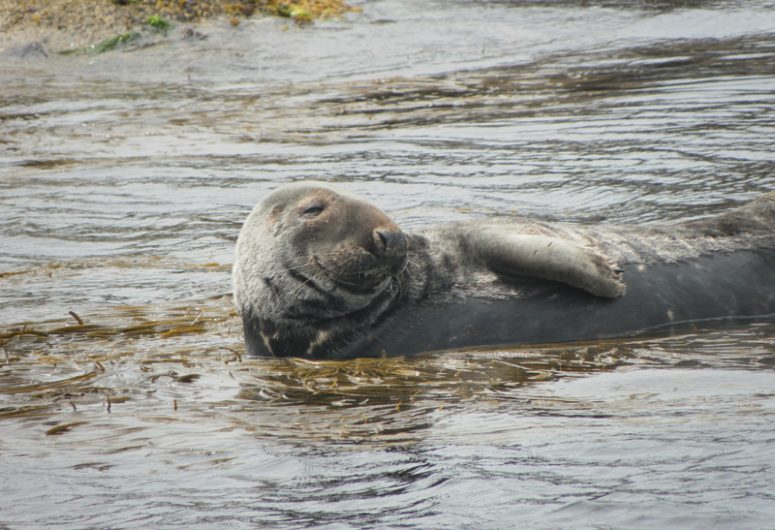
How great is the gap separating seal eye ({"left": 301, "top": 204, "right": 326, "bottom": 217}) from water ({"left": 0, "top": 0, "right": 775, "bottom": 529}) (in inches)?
29.5

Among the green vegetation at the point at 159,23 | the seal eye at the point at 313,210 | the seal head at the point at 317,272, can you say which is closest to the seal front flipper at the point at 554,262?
the seal head at the point at 317,272

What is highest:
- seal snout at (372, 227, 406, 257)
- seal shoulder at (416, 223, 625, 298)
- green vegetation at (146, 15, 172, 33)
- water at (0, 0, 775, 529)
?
green vegetation at (146, 15, 172, 33)

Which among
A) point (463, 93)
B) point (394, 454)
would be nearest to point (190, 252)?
point (394, 454)

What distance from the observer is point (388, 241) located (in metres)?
5.71

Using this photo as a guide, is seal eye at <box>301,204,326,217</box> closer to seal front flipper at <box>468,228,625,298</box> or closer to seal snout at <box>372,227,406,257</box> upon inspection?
seal snout at <box>372,227,406,257</box>

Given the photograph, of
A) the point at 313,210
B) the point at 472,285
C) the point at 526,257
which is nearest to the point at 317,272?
the point at 313,210

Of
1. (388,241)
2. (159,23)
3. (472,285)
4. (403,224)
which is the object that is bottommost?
(403,224)

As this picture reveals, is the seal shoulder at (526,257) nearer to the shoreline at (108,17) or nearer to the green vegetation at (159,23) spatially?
the shoreline at (108,17)

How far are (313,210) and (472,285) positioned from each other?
2.82 ft

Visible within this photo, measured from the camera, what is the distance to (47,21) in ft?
57.1

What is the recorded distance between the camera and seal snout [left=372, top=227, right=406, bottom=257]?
5703 millimetres

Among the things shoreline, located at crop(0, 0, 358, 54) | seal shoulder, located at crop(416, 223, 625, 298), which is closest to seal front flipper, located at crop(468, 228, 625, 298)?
seal shoulder, located at crop(416, 223, 625, 298)

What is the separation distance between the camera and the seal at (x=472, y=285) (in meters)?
5.84

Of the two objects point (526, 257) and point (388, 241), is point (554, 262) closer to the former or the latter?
point (526, 257)
